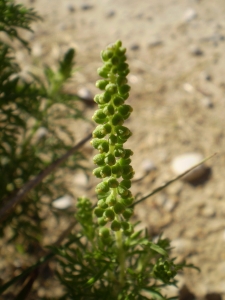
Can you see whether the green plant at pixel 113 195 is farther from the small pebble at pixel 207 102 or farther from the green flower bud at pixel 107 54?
the small pebble at pixel 207 102

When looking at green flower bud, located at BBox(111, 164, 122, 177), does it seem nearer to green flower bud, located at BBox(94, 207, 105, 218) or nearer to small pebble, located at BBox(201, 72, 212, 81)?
green flower bud, located at BBox(94, 207, 105, 218)

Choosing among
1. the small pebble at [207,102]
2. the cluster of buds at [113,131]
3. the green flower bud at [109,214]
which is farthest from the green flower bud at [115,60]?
the small pebble at [207,102]

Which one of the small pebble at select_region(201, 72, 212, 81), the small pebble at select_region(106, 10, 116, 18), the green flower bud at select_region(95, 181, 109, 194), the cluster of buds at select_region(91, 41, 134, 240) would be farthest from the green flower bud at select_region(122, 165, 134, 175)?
the small pebble at select_region(106, 10, 116, 18)

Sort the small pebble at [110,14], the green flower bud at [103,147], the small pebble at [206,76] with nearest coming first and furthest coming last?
the green flower bud at [103,147] < the small pebble at [206,76] < the small pebble at [110,14]

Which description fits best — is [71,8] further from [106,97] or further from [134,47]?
[106,97]

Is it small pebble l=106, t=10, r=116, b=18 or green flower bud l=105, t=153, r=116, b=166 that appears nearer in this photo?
green flower bud l=105, t=153, r=116, b=166

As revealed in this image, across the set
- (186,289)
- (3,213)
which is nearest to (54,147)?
(3,213)

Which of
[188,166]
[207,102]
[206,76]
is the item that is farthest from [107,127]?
[206,76]
